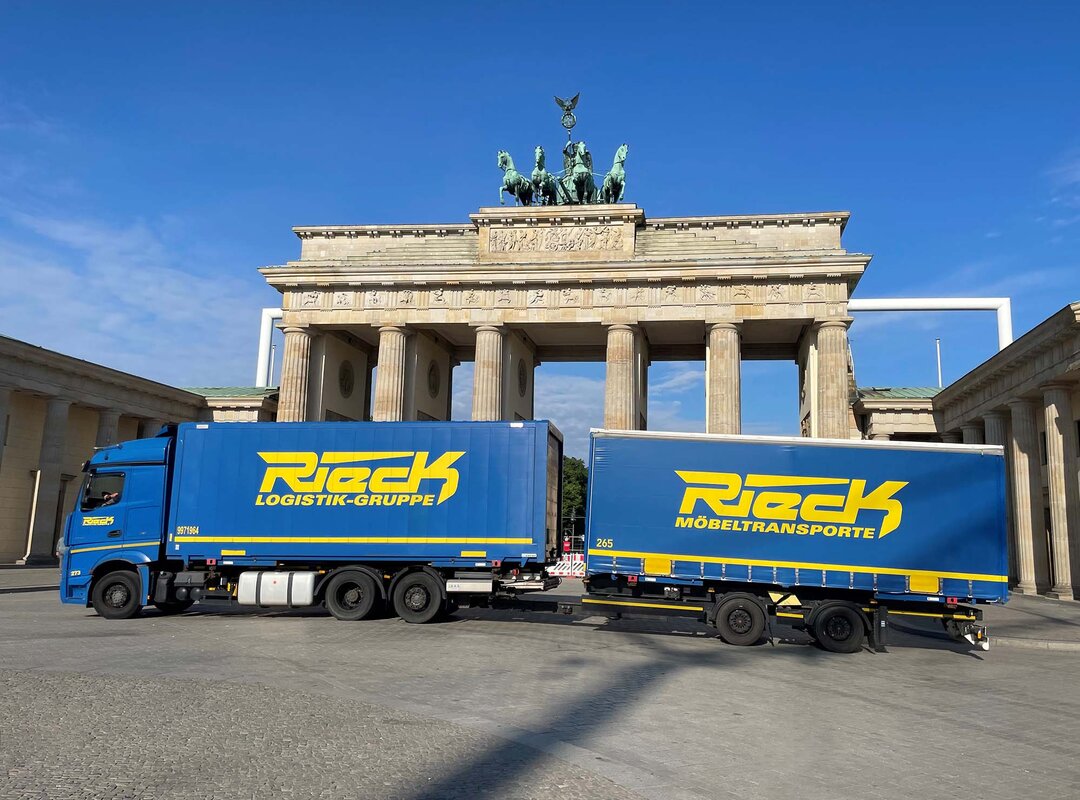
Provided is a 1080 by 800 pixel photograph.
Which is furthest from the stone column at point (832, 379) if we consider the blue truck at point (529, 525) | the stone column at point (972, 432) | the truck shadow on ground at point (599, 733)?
the truck shadow on ground at point (599, 733)

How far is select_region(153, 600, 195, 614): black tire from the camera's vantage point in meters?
18.2

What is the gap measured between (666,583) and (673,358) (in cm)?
3417

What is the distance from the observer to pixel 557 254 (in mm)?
42062

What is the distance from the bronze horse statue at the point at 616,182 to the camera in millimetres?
43906

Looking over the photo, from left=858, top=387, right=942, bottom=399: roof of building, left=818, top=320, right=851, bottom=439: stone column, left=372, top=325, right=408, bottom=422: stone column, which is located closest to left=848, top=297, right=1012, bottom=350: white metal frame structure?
left=858, top=387, right=942, bottom=399: roof of building

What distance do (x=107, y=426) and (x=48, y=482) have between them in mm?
4810

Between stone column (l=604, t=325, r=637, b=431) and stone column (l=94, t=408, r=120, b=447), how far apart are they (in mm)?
24824

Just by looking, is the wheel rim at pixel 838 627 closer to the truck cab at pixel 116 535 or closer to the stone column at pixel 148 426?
the truck cab at pixel 116 535

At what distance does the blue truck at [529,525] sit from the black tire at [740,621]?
0.12 feet

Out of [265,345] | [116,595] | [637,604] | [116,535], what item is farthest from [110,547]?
[265,345]

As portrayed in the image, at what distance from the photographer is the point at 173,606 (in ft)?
63.0

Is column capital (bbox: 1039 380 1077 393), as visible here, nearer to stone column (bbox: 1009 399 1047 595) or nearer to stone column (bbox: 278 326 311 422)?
stone column (bbox: 1009 399 1047 595)

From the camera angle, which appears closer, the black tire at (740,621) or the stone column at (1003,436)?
the black tire at (740,621)

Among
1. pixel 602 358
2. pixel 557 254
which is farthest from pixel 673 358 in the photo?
pixel 557 254
